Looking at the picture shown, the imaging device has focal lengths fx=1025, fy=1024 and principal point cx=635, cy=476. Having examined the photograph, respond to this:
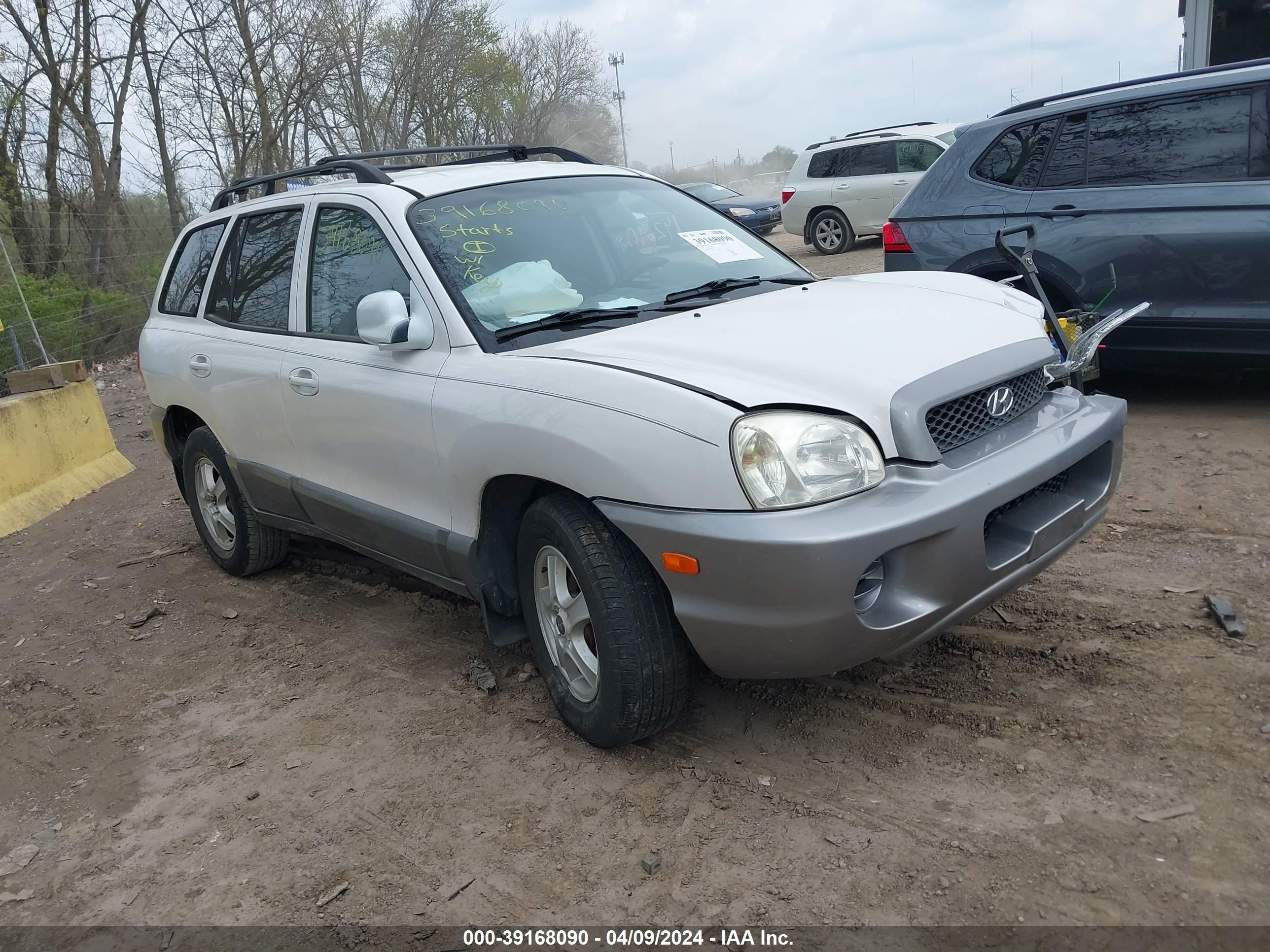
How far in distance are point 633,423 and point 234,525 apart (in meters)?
3.18

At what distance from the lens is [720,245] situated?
4035 millimetres

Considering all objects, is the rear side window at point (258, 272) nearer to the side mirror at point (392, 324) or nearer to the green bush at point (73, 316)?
the side mirror at point (392, 324)

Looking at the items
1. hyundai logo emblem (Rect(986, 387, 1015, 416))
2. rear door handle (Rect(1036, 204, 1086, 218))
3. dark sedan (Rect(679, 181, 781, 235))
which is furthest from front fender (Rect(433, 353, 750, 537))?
dark sedan (Rect(679, 181, 781, 235))

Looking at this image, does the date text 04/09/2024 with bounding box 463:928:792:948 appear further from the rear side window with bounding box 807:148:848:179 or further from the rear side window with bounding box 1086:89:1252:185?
the rear side window with bounding box 807:148:848:179

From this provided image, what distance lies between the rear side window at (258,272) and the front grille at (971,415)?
2700mm

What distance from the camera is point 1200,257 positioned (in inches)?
209

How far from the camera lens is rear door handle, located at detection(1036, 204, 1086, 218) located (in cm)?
569

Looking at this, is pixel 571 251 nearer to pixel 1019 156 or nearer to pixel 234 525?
pixel 234 525

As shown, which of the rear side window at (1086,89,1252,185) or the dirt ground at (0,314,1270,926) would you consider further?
the rear side window at (1086,89,1252,185)

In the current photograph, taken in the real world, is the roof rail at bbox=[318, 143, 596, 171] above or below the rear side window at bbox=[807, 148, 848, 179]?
above

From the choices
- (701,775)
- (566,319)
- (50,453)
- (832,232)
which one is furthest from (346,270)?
(832,232)

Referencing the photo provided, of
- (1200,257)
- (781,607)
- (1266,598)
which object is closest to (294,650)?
(781,607)

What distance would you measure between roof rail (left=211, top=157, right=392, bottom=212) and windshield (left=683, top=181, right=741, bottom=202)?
17.6m

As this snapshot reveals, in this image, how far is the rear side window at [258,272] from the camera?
4266mm
